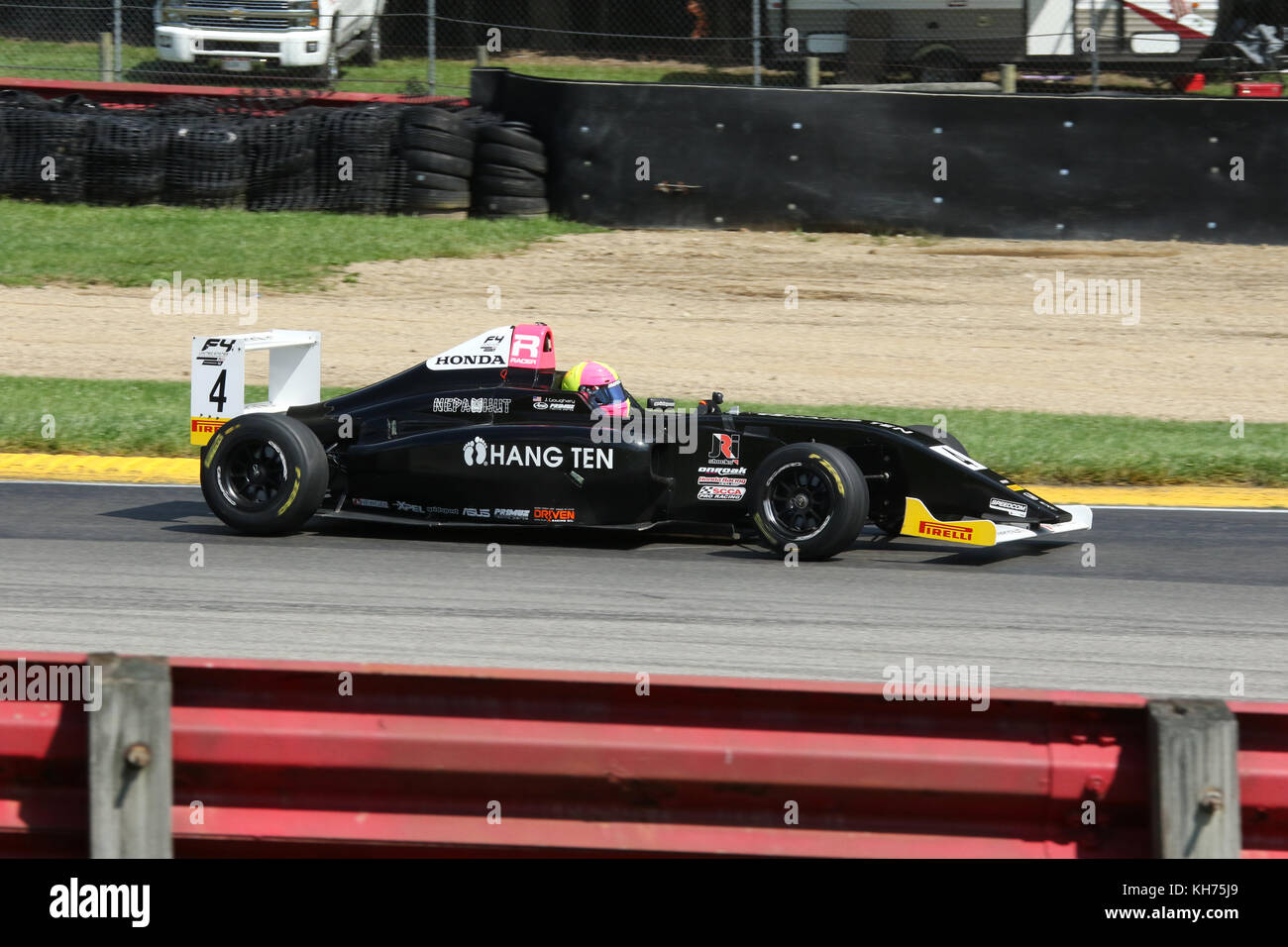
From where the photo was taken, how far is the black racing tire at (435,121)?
1652cm

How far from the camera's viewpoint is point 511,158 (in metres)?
16.9

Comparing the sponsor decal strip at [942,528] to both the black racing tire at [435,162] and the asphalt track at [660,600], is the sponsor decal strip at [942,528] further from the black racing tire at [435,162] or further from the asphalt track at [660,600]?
the black racing tire at [435,162]

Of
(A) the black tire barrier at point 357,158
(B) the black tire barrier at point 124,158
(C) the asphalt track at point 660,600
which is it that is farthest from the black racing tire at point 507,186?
(C) the asphalt track at point 660,600

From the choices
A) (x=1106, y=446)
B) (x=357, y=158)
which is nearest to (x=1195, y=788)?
(x=1106, y=446)

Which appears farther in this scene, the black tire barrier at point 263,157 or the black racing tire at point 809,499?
the black tire barrier at point 263,157

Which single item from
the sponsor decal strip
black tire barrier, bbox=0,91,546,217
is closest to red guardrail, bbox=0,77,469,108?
black tire barrier, bbox=0,91,546,217

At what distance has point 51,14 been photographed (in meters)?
20.6

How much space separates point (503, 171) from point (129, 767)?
1402 cm

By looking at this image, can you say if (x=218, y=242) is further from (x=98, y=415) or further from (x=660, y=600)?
(x=660, y=600)

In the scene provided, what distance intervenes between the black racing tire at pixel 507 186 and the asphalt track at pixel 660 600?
349 inches

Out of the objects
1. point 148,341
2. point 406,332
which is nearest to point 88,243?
point 148,341
